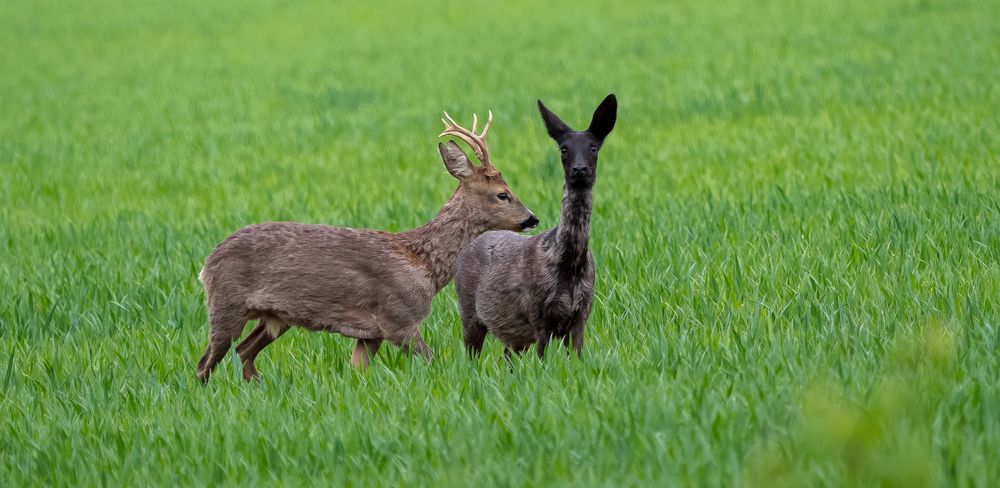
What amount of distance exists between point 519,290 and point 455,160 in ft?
3.74

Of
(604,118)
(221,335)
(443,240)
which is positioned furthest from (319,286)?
(604,118)

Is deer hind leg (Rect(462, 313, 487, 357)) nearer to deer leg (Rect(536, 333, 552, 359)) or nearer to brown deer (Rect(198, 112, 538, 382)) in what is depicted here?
brown deer (Rect(198, 112, 538, 382))

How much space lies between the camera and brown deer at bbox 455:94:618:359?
564cm

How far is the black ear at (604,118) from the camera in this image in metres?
5.64

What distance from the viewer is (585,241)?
5.70 m

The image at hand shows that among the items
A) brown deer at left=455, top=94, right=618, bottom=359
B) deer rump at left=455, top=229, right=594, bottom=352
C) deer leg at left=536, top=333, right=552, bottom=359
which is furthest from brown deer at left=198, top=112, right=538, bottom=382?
deer leg at left=536, top=333, right=552, bottom=359

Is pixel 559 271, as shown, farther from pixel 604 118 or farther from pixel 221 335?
pixel 221 335

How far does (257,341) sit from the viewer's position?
6.49 m

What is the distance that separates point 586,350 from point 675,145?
24.5 feet

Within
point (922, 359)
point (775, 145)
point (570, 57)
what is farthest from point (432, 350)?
point (570, 57)

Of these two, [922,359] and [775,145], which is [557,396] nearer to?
[922,359]

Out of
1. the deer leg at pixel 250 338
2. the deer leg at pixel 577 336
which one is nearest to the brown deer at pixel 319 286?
the deer leg at pixel 250 338

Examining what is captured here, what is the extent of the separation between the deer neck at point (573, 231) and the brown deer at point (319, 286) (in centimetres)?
88

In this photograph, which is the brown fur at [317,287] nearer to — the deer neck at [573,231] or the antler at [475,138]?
the antler at [475,138]
